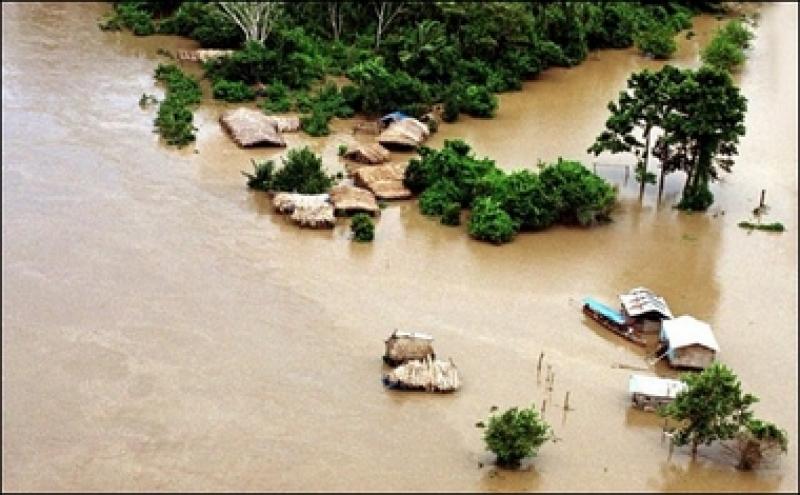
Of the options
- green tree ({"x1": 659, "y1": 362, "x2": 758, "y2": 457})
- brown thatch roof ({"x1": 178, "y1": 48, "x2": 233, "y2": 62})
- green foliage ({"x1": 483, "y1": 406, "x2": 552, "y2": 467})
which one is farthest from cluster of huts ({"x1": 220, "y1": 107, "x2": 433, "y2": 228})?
green tree ({"x1": 659, "y1": 362, "x2": 758, "y2": 457})

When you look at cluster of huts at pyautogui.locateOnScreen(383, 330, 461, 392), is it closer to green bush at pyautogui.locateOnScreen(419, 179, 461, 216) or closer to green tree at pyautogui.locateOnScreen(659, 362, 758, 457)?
green tree at pyautogui.locateOnScreen(659, 362, 758, 457)

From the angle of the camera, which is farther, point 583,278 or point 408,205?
point 408,205

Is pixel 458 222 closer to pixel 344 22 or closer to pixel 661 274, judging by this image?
pixel 661 274

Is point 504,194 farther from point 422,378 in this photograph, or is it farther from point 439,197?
point 422,378

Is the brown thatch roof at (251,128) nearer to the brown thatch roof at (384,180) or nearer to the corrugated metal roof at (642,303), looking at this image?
the brown thatch roof at (384,180)

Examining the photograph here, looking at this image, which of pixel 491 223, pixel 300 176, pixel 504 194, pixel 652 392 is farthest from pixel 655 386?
pixel 300 176

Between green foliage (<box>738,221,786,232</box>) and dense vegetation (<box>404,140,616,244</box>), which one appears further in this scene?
green foliage (<box>738,221,786,232</box>)

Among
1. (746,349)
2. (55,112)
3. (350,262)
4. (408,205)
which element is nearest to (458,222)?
(408,205)
